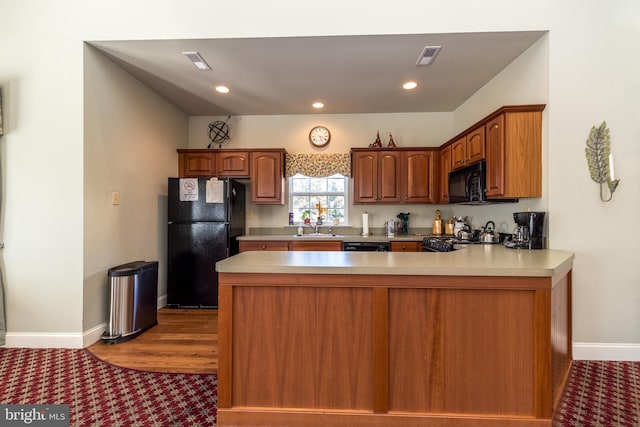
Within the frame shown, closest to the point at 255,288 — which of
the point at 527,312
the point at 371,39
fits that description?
the point at 527,312

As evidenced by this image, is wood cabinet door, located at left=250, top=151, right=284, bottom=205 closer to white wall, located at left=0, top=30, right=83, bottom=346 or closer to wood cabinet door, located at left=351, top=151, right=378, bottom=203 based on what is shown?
wood cabinet door, located at left=351, top=151, right=378, bottom=203

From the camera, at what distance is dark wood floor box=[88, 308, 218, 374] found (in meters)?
2.29

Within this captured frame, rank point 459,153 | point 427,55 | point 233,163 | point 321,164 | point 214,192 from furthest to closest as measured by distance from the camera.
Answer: point 321,164, point 233,163, point 214,192, point 459,153, point 427,55

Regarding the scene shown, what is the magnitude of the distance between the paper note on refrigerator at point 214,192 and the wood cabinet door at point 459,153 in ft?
9.21

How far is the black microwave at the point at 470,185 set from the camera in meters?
2.87

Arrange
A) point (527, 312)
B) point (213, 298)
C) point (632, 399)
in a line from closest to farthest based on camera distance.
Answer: point (527, 312) < point (632, 399) < point (213, 298)

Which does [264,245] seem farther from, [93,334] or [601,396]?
[601,396]

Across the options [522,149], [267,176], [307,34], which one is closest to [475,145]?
[522,149]

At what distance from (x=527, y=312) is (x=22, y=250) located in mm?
3790

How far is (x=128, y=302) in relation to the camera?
9.20 ft

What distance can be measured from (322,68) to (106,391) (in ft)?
10.3

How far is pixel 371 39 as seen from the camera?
8.32 ft

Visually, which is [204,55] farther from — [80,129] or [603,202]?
[603,202]

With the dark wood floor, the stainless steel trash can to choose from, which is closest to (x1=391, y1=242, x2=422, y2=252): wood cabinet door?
the dark wood floor
